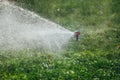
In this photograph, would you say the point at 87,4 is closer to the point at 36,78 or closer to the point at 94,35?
the point at 94,35

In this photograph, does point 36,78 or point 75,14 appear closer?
point 36,78

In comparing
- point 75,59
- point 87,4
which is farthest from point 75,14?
point 75,59

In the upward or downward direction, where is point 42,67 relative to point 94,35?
downward

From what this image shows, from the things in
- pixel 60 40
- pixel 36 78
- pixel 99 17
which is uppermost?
pixel 99 17

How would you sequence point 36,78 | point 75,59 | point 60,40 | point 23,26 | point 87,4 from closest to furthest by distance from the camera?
point 36,78 → point 75,59 → point 60,40 → point 23,26 → point 87,4

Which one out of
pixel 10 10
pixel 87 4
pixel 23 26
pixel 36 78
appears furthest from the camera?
pixel 87 4

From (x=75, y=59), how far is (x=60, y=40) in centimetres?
231

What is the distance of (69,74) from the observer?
1398cm

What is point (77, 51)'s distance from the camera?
54.4 feet

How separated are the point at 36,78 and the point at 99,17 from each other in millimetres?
7794

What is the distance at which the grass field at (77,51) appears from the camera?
1412 cm

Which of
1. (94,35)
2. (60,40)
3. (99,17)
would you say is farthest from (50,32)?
(99,17)

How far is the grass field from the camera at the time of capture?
46.3ft

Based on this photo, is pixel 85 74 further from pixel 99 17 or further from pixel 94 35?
pixel 99 17
